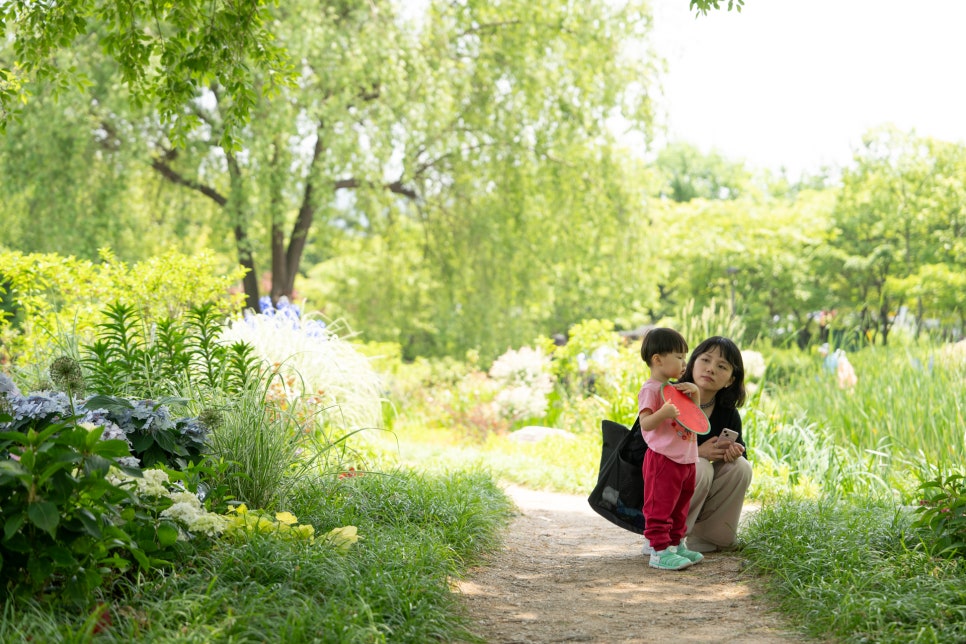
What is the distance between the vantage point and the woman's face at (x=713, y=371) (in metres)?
4.48

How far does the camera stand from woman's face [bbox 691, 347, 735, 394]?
14.7ft

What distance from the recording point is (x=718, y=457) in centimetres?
452

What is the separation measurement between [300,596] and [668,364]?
2.08 meters

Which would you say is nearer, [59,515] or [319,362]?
[59,515]

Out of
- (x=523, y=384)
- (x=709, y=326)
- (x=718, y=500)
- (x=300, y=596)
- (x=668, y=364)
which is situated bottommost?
(x=300, y=596)

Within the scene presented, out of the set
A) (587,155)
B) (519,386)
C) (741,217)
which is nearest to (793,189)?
(741,217)

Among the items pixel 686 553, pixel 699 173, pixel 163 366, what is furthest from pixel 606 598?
pixel 699 173

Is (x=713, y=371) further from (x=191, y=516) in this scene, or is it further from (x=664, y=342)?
(x=191, y=516)

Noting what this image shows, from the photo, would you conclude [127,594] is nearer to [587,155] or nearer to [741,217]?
[587,155]

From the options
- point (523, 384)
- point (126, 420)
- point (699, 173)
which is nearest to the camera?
point (126, 420)

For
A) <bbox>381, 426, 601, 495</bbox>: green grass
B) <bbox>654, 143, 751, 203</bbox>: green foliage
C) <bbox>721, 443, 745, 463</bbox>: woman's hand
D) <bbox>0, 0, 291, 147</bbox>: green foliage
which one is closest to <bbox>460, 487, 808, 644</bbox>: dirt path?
<bbox>721, 443, 745, 463</bbox>: woman's hand

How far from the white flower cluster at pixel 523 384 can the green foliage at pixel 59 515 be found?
866 cm

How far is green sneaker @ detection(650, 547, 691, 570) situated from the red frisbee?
62 centimetres

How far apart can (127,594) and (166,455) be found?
3.22 feet
